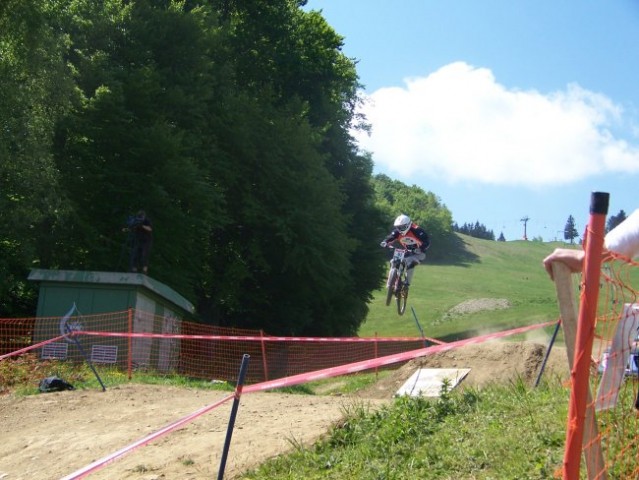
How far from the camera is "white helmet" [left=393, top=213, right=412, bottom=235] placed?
1468 centimetres

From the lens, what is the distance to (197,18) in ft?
102

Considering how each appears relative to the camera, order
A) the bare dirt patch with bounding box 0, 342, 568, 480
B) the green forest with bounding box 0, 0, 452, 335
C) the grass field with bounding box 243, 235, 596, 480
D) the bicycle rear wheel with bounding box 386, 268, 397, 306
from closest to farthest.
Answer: the grass field with bounding box 243, 235, 596, 480 < the bare dirt patch with bounding box 0, 342, 568, 480 < the bicycle rear wheel with bounding box 386, 268, 397, 306 < the green forest with bounding box 0, 0, 452, 335

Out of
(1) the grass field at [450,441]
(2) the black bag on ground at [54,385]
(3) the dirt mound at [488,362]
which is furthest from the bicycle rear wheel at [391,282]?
(1) the grass field at [450,441]

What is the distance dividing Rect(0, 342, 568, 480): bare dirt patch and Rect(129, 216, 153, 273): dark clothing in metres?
6.93

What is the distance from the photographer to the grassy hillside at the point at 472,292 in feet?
165

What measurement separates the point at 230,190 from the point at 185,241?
5144mm

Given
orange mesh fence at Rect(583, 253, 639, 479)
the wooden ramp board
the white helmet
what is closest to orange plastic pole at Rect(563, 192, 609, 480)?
orange mesh fence at Rect(583, 253, 639, 479)

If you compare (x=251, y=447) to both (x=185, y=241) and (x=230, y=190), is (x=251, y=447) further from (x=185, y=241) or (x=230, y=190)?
(x=230, y=190)

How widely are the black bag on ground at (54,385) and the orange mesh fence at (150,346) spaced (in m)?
0.61

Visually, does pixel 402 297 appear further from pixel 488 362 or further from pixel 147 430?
pixel 147 430

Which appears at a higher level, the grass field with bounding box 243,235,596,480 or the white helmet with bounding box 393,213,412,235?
the white helmet with bounding box 393,213,412,235

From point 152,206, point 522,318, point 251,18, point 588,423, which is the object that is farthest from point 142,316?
point 522,318

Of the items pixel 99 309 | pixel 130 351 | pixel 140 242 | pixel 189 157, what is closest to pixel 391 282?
pixel 130 351

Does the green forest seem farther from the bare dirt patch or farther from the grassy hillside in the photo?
the bare dirt patch
